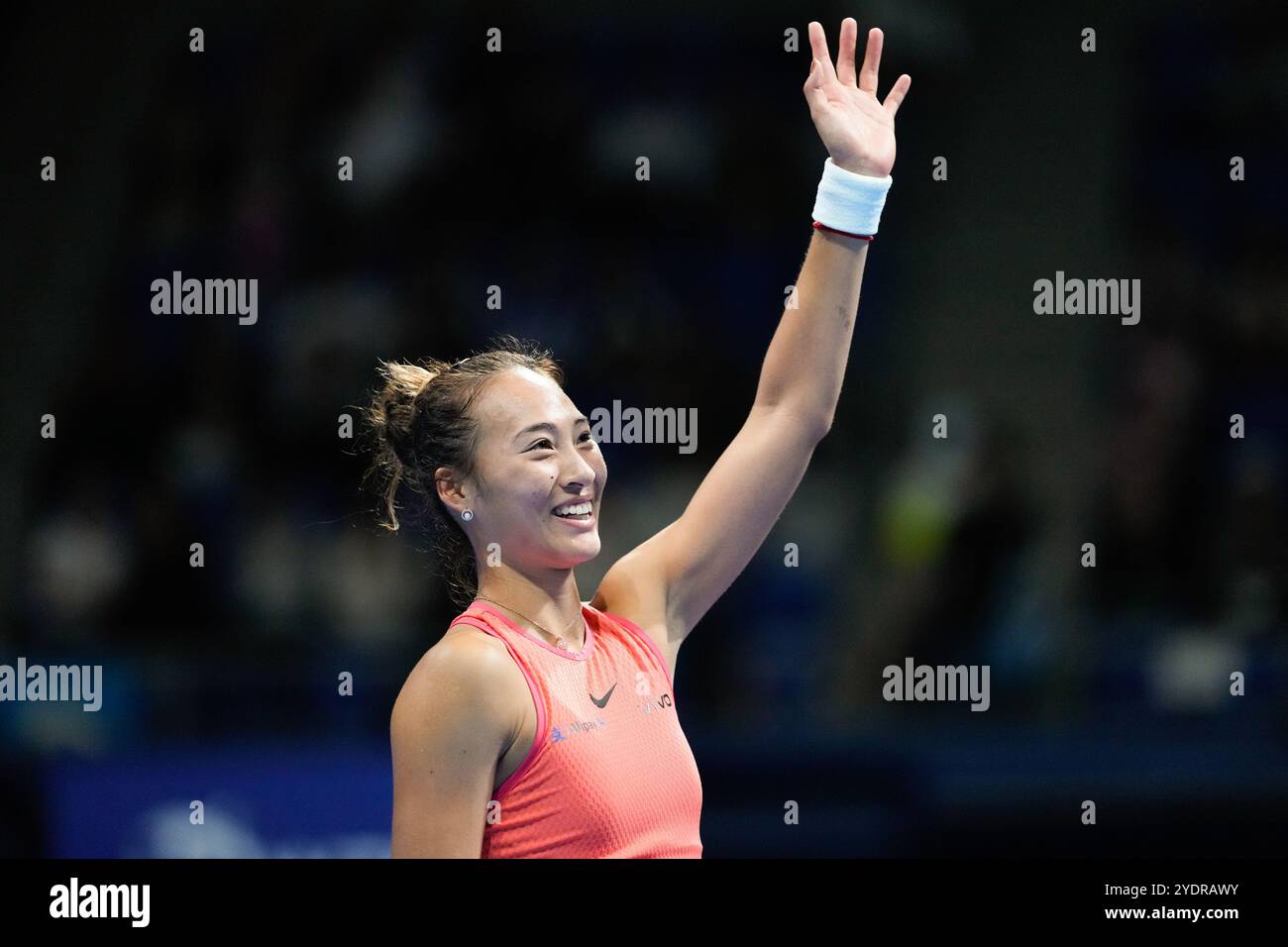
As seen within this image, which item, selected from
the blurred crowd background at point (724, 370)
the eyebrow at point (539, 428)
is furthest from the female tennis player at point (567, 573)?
the blurred crowd background at point (724, 370)

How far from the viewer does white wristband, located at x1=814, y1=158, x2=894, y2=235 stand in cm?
302

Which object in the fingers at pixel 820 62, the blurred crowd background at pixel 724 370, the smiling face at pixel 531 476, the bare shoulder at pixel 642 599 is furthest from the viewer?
the blurred crowd background at pixel 724 370

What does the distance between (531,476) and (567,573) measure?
20cm

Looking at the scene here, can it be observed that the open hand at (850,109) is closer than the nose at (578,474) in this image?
No

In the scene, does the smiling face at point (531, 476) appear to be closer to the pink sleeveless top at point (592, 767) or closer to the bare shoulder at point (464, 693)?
the pink sleeveless top at point (592, 767)

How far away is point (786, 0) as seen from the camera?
5.71 meters

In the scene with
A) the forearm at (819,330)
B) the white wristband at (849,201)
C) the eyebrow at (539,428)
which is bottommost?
the eyebrow at (539,428)

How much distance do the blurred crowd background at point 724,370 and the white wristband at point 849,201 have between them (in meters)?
2.35

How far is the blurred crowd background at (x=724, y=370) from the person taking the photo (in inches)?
196

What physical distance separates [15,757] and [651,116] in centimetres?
317

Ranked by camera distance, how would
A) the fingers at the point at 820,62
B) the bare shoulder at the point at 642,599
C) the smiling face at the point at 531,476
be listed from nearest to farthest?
the smiling face at the point at 531,476 < the bare shoulder at the point at 642,599 < the fingers at the point at 820,62

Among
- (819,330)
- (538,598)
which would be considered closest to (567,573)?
(538,598)

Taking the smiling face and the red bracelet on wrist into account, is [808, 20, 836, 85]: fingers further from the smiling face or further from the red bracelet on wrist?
the smiling face

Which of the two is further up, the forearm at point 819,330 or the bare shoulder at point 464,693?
the forearm at point 819,330
